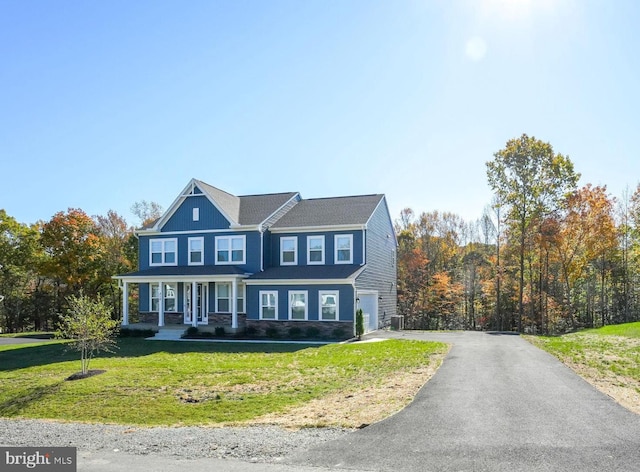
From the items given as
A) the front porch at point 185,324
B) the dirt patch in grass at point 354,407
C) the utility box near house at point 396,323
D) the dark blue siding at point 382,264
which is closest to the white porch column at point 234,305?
the front porch at point 185,324

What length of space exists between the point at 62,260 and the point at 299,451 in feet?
115

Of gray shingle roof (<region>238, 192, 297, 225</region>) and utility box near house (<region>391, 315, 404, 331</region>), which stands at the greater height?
gray shingle roof (<region>238, 192, 297, 225</region>)

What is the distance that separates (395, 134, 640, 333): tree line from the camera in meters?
31.3

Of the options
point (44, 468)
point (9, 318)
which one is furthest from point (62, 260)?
point (44, 468)

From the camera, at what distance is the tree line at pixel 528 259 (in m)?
31.3

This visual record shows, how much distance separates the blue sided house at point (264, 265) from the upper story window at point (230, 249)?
0.06m

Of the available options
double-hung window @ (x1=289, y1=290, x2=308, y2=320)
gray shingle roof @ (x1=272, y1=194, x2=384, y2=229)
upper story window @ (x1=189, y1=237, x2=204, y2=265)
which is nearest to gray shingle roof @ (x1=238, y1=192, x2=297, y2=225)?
gray shingle roof @ (x1=272, y1=194, x2=384, y2=229)

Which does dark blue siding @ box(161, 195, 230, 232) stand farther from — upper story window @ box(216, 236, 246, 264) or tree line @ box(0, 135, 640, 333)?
tree line @ box(0, 135, 640, 333)

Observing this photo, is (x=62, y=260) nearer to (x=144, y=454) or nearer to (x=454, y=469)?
(x=144, y=454)

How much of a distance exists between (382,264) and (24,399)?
21.4 metres

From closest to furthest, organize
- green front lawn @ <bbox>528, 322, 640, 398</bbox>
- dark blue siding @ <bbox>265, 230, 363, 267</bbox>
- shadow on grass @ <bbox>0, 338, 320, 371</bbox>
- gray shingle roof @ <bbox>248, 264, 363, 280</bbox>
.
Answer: green front lawn @ <bbox>528, 322, 640, 398</bbox>
shadow on grass @ <bbox>0, 338, 320, 371</bbox>
gray shingle roof @ <bbox>248, 264, 363, 280</bbox>
dark blue siding @ <bbox>265, 230, 363, 267</bbox>

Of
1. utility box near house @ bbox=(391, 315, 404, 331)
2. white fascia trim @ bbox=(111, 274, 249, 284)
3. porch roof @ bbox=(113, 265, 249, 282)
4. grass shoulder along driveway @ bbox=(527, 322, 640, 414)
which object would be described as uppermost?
porch roof @ bbox=(113, 265, 249, 282)

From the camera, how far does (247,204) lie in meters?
31.9

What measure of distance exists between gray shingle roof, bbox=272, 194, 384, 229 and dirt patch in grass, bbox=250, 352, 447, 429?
15.7m
